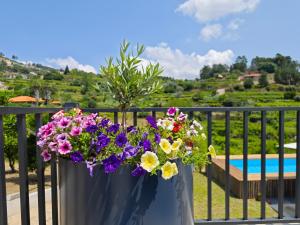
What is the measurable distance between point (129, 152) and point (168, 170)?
19 centimetres

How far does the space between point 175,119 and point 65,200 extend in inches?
29.6

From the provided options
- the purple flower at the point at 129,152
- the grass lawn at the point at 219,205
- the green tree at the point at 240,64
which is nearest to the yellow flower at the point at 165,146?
the purple flower at the point at 129,152

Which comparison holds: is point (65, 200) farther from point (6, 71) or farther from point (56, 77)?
point (6, 71)

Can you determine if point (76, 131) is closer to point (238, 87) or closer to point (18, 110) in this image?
point (18, 110)

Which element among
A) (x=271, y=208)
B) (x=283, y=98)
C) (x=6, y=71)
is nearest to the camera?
(x=271, y=208)

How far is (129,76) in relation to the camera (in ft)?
5.79

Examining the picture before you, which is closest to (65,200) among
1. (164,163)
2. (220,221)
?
(164,163)

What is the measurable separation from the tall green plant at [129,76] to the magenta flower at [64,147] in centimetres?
39

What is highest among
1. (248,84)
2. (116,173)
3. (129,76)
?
(248,84)

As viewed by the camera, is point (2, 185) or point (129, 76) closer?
point (2, 185)

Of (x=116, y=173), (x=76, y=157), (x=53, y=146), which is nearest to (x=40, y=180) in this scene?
(x=53, y=146)

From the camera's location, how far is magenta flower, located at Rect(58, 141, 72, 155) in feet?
5.02

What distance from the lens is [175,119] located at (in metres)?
1.93

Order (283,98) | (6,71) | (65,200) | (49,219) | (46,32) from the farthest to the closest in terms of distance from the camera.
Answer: (6,71)
(46,32)
(283,98)
(49,219)
(65,200)
